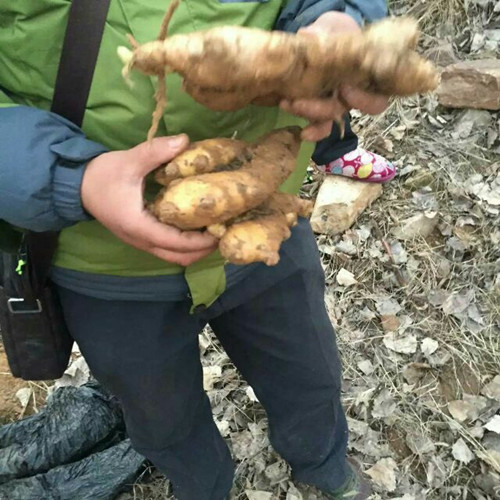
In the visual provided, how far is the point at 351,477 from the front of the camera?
5.41 feet

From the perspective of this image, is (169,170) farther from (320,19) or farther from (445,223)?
(445,223)

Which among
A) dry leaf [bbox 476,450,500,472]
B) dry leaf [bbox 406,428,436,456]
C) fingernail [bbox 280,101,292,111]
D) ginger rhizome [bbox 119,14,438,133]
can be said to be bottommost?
dry leaf [bbox 406,428,436,456]

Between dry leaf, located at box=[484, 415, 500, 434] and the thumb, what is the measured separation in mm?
1383

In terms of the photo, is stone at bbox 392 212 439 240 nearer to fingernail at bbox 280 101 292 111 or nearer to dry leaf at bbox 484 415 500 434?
dry leaf at bbox 484 415 500 434

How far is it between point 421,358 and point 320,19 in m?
1.39

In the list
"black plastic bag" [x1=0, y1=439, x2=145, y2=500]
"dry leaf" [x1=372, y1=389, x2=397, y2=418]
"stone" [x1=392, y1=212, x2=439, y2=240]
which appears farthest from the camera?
"stone" [x1=392, y1=212, x2=439, y2=240]

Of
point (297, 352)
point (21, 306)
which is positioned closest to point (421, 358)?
point (297, 352)

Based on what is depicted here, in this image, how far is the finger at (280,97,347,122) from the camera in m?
0.77

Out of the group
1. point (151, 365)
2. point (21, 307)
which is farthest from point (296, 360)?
point (21, 307)

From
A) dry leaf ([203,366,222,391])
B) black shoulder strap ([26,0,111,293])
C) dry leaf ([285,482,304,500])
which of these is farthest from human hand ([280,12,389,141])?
dry leaf ([203,366,222,391])

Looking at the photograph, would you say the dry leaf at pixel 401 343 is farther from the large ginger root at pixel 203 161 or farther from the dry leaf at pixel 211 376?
the large ginger root at pixel 203 161

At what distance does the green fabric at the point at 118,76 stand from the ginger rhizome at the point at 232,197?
115 millimetres

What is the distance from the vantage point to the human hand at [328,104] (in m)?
0.77

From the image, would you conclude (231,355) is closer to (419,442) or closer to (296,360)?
(296,360)
